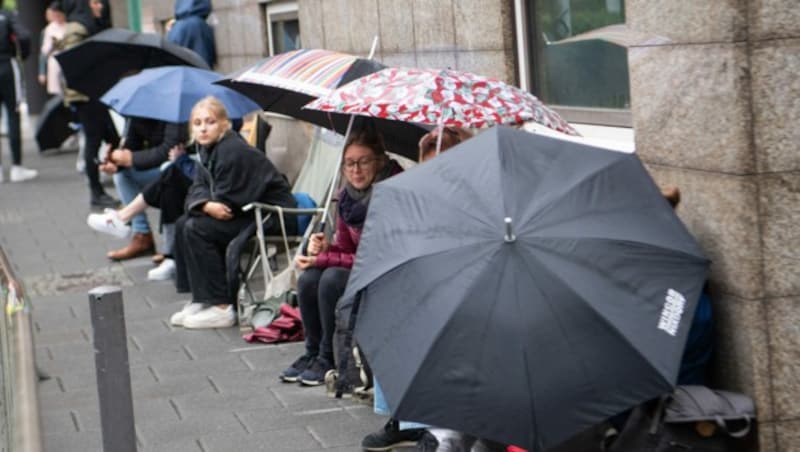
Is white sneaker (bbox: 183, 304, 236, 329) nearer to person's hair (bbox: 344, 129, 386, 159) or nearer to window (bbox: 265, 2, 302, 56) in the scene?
person's hair (bbox: 344, 129, 386, 159)

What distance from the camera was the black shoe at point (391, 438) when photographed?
19.7ft

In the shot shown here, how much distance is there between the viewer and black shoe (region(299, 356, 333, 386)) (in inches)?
282

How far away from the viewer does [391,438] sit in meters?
6.01

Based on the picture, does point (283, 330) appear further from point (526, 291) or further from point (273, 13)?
point (273, 13)

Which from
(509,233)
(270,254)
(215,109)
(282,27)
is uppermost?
(282,27)

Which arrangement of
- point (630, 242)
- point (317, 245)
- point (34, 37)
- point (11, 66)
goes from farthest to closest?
1. point (34, 37)
2. point (11, 66)
3. point (317, 245)
4. point (630, 242)

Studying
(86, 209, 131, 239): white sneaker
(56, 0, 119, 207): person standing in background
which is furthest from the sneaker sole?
(56, 0, 119, 207): person standing in background

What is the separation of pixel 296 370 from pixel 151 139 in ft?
11.7

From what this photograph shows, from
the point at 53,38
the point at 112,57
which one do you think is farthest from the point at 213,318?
the point at 53,38

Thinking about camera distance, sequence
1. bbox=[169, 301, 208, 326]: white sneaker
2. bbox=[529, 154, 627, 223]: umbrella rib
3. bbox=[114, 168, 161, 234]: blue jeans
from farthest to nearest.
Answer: bbox=[114, 168, 161, 234]: blue jeans < bbox=[169, 301, 208, 326]: white sneaker < bbox=[529, 154, 627, 223]: umbrella rib

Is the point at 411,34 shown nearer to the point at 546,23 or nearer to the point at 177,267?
the point at 546,23

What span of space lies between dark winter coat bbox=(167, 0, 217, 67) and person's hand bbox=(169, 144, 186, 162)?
337cm

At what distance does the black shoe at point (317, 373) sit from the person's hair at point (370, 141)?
110 cm

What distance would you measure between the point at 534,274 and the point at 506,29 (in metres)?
3.68
